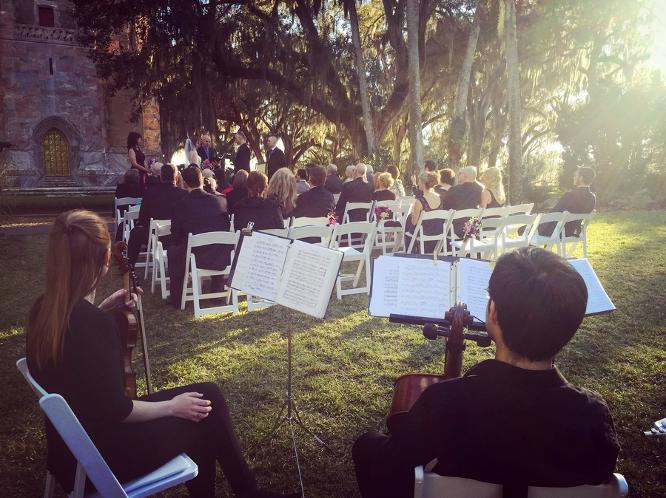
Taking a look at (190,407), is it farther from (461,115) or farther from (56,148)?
(56,148)

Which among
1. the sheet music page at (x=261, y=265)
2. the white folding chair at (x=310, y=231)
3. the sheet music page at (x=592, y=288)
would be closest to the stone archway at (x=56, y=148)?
the white folding chair at (x=310, y=231)

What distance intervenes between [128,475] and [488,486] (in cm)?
142

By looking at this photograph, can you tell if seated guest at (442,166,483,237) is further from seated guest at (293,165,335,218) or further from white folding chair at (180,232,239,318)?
white folding chair at (180,232,239,318)

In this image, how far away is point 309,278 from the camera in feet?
9.24

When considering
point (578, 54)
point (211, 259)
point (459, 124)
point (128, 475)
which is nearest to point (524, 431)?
point (128, 475)

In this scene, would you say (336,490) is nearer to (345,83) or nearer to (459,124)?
(459,124)

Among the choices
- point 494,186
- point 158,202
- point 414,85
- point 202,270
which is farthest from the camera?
point 414,85

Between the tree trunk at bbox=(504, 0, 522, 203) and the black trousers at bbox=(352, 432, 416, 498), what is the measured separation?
14.2 metres

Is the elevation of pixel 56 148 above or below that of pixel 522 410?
above

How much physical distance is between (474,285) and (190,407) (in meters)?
1.46

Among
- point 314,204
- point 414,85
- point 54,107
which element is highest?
point 54,107

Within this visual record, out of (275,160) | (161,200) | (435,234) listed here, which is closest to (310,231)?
(435,234)

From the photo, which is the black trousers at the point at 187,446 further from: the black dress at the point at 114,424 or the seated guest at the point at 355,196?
the seated guest at the point at 355,196

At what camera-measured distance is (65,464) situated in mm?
2088
